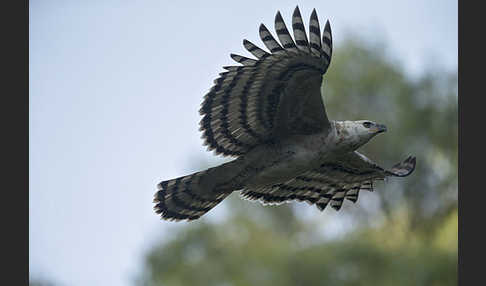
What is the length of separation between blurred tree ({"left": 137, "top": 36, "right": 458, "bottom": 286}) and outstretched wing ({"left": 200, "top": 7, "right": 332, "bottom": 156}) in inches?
569

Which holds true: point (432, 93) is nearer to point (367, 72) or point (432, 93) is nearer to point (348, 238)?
point (367, 72)

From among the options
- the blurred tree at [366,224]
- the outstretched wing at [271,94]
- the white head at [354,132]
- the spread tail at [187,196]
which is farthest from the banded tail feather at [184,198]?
the blurred tree at [366,224]

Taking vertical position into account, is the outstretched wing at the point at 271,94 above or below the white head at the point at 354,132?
above

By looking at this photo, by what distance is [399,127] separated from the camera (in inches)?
1141

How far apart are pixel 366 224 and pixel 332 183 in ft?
64.3

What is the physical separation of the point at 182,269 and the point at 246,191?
17.3m

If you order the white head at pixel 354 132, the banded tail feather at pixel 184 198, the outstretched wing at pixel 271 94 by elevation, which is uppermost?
the outstretched wing at pixel 271 94

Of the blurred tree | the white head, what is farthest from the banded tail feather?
the blurred tree

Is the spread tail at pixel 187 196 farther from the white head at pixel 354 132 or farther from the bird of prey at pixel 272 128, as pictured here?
the white head at pixel 354 132

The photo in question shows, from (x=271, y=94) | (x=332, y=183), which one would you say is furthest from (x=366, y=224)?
(x=271, y=94)

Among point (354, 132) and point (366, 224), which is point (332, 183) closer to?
point (354, 132)

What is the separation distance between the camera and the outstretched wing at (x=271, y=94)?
676cm

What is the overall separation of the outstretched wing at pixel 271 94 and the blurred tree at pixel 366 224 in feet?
47.5

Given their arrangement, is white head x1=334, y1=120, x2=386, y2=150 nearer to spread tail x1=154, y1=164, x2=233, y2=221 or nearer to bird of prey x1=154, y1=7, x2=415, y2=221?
bird of prey x1=154, y1=7, x2=415, y2=221
